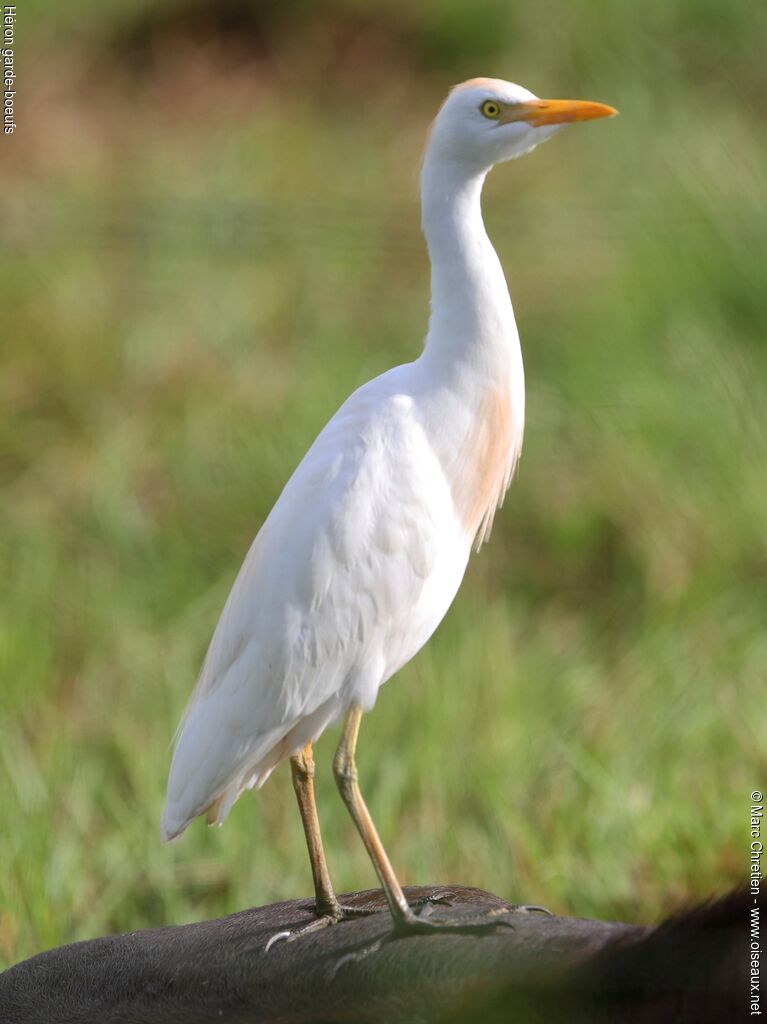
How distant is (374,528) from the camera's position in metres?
2.32

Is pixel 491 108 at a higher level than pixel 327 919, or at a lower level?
higher

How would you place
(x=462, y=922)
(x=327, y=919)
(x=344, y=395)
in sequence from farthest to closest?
(x=344, y=395) → (x=327, y=919) → (x=462, y=922)

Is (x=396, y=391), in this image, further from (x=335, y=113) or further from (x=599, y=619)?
(x=335, y=113)

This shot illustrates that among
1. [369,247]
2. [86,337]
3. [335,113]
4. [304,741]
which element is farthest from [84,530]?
[335,113]

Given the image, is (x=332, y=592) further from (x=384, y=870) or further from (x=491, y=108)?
(x=491, y=108)

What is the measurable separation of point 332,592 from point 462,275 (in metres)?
0.47

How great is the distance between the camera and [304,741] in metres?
2.41

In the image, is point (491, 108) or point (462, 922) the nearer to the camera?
point (462, 922)

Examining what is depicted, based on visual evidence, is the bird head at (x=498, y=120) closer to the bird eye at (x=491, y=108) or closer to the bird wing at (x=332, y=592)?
the bird eye at (x=491, y=108)

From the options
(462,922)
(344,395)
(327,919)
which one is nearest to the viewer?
(462,922)

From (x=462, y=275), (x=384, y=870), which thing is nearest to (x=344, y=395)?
(x=462, y=275)

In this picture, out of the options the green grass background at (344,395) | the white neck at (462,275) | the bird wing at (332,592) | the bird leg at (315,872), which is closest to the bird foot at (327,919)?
the bird leg at (315,872)

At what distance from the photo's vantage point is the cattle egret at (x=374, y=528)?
2.29 metres

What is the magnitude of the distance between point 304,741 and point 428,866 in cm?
132
